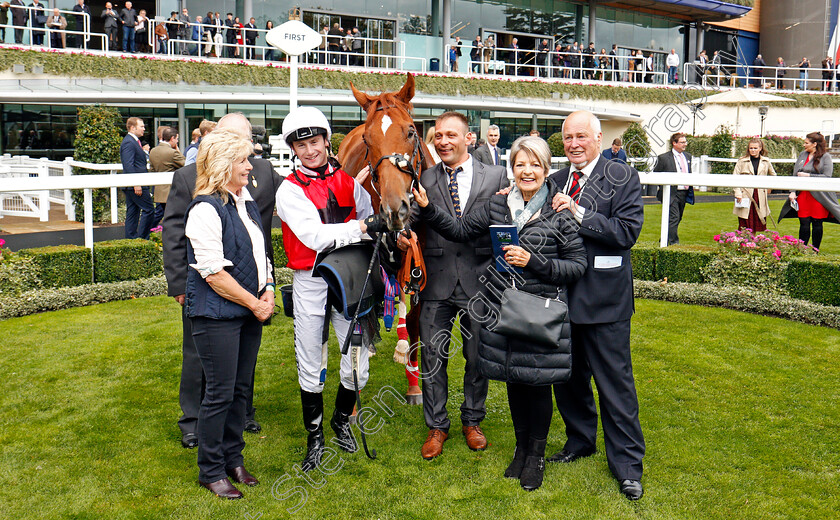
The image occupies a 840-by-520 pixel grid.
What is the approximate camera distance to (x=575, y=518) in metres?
3.11

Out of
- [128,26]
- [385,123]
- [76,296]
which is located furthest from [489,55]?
[385,123]

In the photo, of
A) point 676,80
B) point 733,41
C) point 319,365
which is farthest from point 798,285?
point 733,41

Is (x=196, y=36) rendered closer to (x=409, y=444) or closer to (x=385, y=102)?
(x=385, y=102)

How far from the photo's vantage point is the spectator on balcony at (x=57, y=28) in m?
17.4

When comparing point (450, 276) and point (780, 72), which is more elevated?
point (780, 72)

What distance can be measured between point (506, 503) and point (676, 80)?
1269 inches

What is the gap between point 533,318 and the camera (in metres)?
3.15

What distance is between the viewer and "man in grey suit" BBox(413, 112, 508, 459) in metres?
3.79

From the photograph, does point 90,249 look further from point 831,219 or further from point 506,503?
point 831,219

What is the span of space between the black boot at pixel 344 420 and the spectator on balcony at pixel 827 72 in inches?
1359

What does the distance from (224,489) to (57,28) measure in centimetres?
1836

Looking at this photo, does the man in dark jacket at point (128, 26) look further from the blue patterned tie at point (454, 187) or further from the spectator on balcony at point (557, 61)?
the blue patterned tie at point (454, 187)

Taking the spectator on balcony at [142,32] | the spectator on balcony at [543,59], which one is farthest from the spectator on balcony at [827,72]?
the spectator on balcony at [142,32]

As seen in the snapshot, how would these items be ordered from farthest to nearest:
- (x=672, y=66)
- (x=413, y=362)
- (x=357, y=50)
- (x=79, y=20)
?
(x=672, y=66) < (x=357, y=50) < (x=79, y=20) < (x=413, y=362)
